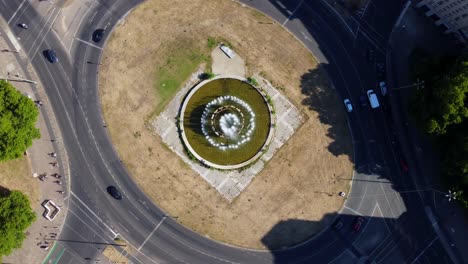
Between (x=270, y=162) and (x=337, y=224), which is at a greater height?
(x=270, y=162)

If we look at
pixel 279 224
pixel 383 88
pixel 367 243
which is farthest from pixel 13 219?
pixel 383 88

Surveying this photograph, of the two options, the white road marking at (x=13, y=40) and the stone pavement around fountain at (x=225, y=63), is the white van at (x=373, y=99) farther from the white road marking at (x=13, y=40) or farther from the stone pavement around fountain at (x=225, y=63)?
the white road marking at (x=13, y=40)

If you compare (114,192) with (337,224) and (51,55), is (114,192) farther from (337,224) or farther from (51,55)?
(337,224)

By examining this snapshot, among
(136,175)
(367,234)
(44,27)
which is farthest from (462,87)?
(44,27)

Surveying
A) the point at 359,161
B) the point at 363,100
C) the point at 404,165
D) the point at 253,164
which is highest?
the point at 363,100

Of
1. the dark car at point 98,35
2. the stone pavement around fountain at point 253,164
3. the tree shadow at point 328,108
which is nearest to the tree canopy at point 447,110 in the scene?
the tree shadow at point 328,108

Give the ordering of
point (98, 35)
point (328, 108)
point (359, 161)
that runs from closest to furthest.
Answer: point (98, 35) < point (328, 108) < point (359, 161)

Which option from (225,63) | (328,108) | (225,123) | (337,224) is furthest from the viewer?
(328,108)

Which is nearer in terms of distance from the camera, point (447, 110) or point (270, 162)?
point (447, 110)
